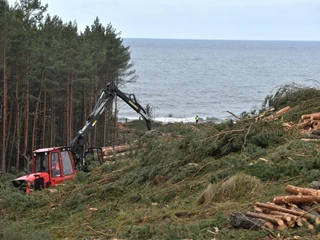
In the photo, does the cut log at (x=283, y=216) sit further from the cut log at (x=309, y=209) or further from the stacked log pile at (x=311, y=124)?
the stacked log pile at (x=311, y=124)

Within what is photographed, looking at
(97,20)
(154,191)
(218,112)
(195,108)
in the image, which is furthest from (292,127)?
(195,108)

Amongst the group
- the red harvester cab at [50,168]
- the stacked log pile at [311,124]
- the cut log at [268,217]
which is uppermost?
the stacked log pile at [311,124]

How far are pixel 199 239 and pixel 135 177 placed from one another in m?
6.57

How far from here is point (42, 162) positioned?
18.6 meters

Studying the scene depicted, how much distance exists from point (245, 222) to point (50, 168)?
11006 mm

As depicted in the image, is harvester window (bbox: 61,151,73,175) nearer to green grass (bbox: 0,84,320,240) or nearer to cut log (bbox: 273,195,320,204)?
green grass (bbox: 0,84,320,240)

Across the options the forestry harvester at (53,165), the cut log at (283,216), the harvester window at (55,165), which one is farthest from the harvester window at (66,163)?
the cut log at (283,216)

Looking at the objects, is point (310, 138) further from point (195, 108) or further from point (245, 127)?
point (195, 108)

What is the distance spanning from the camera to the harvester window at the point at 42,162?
1841 cm

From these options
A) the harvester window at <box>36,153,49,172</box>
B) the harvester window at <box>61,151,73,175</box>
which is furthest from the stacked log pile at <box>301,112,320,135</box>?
the harvester window at <box>36,153,49,172</box>

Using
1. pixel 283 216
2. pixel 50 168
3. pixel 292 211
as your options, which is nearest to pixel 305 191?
pixel 292 211

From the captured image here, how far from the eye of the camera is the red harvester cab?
17.9m

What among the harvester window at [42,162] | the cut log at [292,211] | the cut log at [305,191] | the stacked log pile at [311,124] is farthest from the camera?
the harvester window at [42,162]

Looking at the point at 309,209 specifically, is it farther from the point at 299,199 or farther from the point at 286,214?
the point at 286,214
